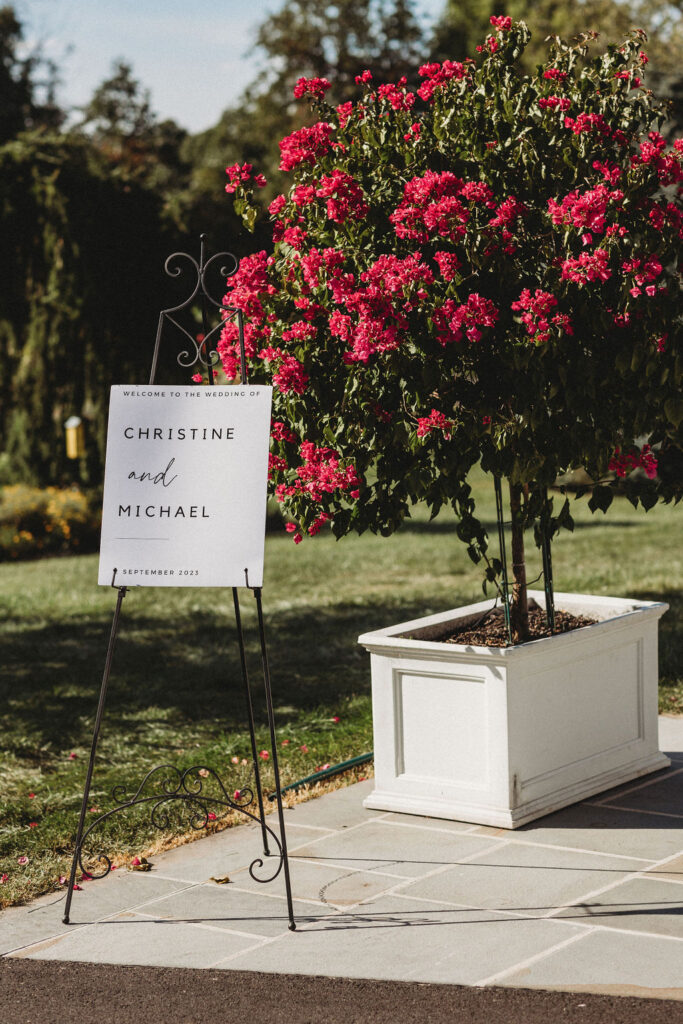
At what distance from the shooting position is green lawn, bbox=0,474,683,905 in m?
6.11

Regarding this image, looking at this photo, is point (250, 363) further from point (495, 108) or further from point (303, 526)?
point (495, 108)

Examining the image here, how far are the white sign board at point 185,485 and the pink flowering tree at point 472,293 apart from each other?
0.67 metres

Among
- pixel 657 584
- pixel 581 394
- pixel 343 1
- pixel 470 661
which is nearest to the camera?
pixel 581 394

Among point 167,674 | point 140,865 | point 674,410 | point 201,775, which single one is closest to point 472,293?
point 674,410

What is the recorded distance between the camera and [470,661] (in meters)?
5.01

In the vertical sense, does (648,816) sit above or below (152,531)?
below

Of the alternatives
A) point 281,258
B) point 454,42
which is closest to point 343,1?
point 454,42

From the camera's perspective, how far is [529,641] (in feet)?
17.2

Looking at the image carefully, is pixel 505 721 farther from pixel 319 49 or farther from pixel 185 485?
pixel 319 49

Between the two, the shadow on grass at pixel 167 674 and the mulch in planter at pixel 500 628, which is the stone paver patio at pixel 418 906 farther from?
the shadow on grass at pixel 167 674

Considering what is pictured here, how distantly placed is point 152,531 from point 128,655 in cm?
531

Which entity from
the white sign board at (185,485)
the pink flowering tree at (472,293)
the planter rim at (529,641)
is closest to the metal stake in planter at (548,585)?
the planter rim at (529,641)

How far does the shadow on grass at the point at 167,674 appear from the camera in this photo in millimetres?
7375

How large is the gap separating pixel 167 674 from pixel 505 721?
4260mm
